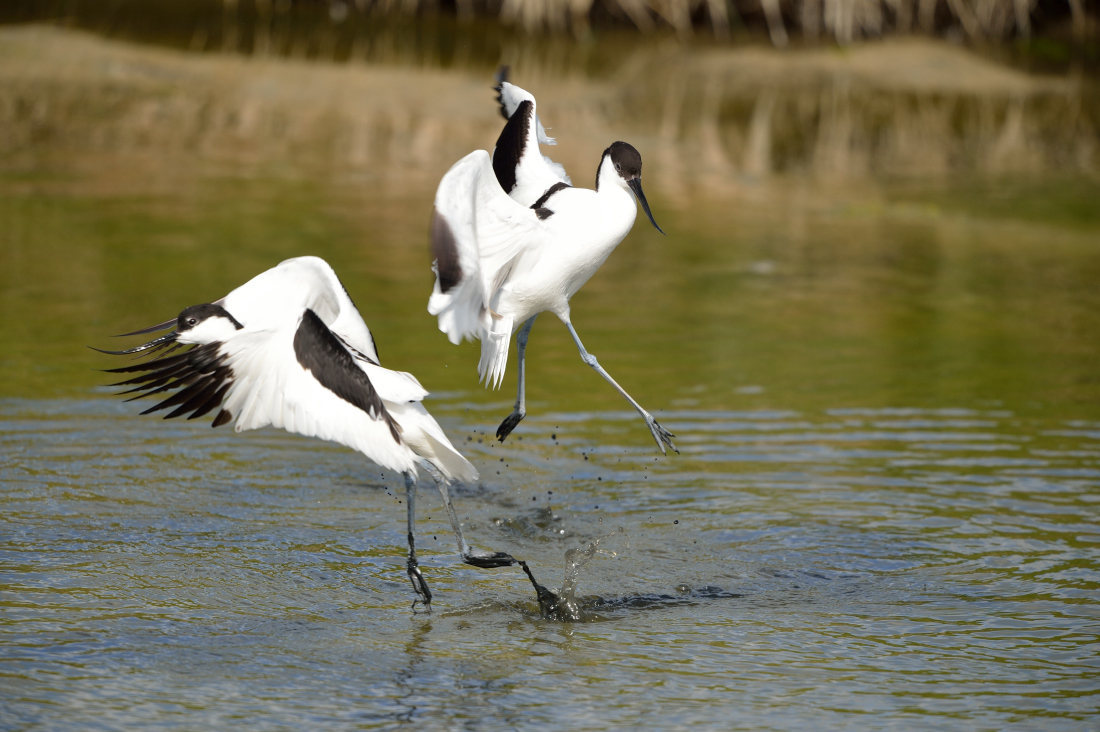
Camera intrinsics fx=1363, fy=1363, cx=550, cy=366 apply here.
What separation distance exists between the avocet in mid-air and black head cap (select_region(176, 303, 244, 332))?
0.83 m

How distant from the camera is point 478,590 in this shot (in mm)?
5035

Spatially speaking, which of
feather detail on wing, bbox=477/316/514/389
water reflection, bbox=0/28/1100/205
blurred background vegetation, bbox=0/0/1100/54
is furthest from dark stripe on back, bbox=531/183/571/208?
blurred background vegetation, bbox=0/0/1100/54

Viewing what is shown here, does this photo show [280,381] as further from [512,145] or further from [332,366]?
[512,145]

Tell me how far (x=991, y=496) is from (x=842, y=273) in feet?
14.8

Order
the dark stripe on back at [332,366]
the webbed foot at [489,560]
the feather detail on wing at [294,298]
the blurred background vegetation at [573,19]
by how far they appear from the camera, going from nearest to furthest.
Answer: the dark stripe on back at [332,366], the feather detail on wing at [294,298], the webbed foot at [489,560], the blurred background vegetation at [573,19]

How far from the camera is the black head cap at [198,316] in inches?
184

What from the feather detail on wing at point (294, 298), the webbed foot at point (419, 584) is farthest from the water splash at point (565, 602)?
the feather detail on wing at point (294, 298)

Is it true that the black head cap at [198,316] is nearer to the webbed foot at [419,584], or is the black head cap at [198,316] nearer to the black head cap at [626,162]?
the webbed foot at [419,584]

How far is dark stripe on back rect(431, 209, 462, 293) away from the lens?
5102 mm

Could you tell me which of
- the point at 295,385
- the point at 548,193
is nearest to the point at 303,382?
the point at 295,385

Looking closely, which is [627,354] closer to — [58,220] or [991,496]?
[991,496]

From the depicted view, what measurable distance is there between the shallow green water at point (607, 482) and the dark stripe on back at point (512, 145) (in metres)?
1.28

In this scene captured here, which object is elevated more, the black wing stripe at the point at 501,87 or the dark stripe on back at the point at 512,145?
the black wing stripe at the point at 501,87

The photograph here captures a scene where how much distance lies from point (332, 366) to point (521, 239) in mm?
1557
